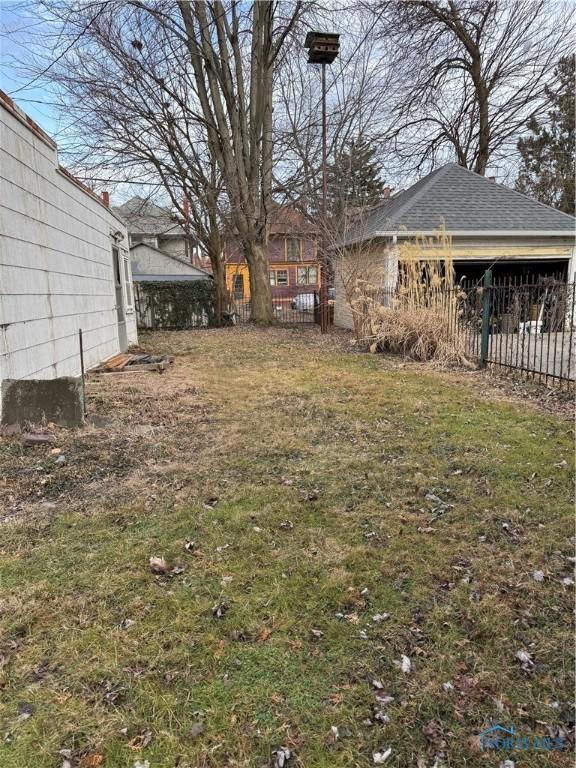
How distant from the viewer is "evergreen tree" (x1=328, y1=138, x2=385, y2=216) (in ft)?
52.2

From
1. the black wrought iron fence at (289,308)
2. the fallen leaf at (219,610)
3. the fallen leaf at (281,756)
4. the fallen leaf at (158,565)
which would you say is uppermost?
the black wrought iron fence at (289,308)

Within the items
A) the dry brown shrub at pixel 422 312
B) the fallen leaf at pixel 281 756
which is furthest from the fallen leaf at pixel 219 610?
the dry brown shrub at pixel 422 312

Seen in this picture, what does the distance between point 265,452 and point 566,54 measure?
19.2 meters

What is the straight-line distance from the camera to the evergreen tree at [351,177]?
15919mm

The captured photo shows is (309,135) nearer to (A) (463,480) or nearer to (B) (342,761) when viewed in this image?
(A) (463,480)

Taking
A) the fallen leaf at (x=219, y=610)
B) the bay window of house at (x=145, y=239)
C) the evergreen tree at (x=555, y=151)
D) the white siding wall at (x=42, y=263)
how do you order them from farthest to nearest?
the bay window of house at (x=145, y=239) < the evergreen tree at (x=555, y=151) < the white siding wall at (x=42, y=263) < the fallen leaf at (x=219, y=610)

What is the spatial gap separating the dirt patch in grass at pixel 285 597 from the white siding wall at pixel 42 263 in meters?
1.26

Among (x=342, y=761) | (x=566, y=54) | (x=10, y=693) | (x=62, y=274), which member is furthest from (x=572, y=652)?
(x=566, y=54)

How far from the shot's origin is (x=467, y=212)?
1295cm

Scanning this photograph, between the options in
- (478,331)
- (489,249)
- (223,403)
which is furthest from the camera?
(489,249)

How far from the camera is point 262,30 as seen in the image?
44.2ft

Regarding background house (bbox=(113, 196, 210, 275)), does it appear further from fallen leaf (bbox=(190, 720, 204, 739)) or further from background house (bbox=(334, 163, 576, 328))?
fallen leaf (bbox=(190, 720, 204, 739))

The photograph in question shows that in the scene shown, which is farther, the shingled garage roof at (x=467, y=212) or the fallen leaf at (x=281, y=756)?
the shingled garage roof at (x=467, y=212)

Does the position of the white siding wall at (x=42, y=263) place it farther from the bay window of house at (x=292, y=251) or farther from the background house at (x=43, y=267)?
the bay window of house at (x=292, y=251)
